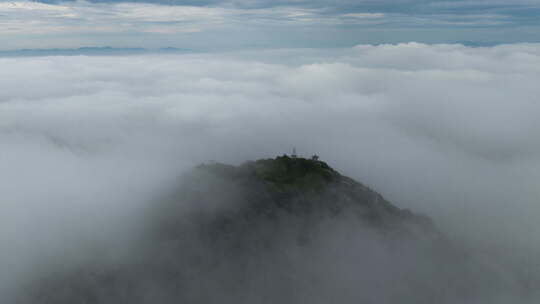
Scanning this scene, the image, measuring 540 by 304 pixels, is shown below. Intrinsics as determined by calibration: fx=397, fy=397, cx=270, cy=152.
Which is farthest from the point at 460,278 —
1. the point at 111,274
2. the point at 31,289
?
the point at 31,289

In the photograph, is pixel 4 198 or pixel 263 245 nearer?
pixel 263 245

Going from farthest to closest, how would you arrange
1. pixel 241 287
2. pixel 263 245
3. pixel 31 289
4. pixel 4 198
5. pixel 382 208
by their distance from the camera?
pixel 4 198, pixel 382 208, pixel 263 245, pixel 241 287, pixel 31 289

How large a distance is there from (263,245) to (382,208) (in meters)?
55.2

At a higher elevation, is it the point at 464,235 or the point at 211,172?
the point at 211,172

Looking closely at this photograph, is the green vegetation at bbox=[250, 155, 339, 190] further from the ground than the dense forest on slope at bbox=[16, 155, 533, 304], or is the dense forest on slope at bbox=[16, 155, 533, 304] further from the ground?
the green vegetation at bbox=[250, 155, 339, 190]

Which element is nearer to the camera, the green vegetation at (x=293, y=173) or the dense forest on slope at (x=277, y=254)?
the dense forest on slope at (x=277, y=254)

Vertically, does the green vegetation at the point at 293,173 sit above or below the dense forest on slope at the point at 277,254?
above

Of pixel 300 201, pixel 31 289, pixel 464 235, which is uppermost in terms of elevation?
pixel 300 201

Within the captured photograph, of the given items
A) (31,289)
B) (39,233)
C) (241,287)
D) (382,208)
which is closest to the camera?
(31,289)

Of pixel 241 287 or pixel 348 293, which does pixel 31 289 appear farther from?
pixel 348 293

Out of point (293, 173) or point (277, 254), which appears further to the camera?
point (293, 173)

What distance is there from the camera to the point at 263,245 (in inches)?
5684

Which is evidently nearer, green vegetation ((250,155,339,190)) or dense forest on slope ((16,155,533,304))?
dense forest on slope ((16,155,533,304))

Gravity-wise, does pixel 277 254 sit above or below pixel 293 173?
below
